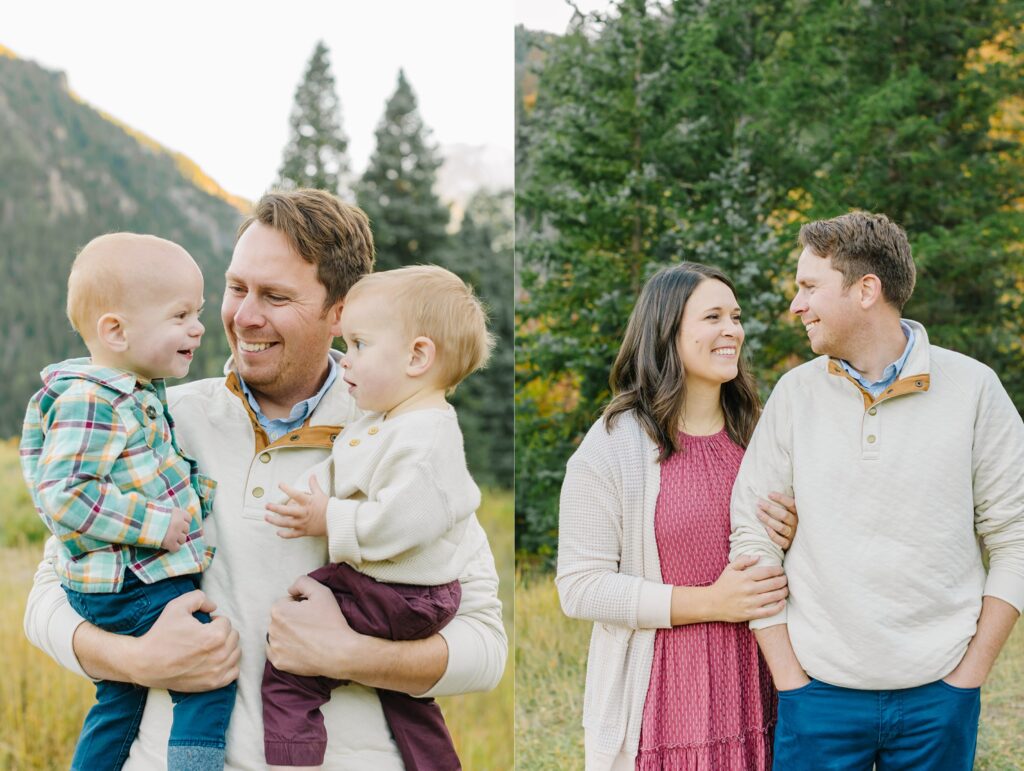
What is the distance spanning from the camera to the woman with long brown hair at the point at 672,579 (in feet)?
6.95

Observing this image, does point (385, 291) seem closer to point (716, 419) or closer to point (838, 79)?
point (716, 419)

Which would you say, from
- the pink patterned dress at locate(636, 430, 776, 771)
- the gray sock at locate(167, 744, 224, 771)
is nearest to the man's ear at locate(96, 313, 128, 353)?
the gray sock at locate(167, 744, 224, 771)

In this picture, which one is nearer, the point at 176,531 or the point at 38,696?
the point at 176,531

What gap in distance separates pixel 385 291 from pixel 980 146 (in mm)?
4625

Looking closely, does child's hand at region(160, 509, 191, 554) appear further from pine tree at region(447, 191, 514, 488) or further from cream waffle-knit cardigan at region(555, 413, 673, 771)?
pine tree at region(447, 191, 514, 488)

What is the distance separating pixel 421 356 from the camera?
6.29ft

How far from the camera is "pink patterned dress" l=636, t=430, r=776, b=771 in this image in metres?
2.14

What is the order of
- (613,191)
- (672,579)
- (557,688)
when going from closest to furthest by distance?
(672,579)
(557,688)
(613,191)

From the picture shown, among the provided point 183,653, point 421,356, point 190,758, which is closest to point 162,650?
point 183,653

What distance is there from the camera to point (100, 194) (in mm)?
6520

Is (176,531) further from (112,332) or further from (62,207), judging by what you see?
(62,207)

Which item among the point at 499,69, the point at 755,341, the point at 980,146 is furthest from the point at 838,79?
the point at 499,69

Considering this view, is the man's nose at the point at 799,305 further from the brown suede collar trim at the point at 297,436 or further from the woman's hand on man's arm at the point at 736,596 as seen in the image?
the brown suede collar trim at the point at 297,436

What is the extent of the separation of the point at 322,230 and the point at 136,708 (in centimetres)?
94
